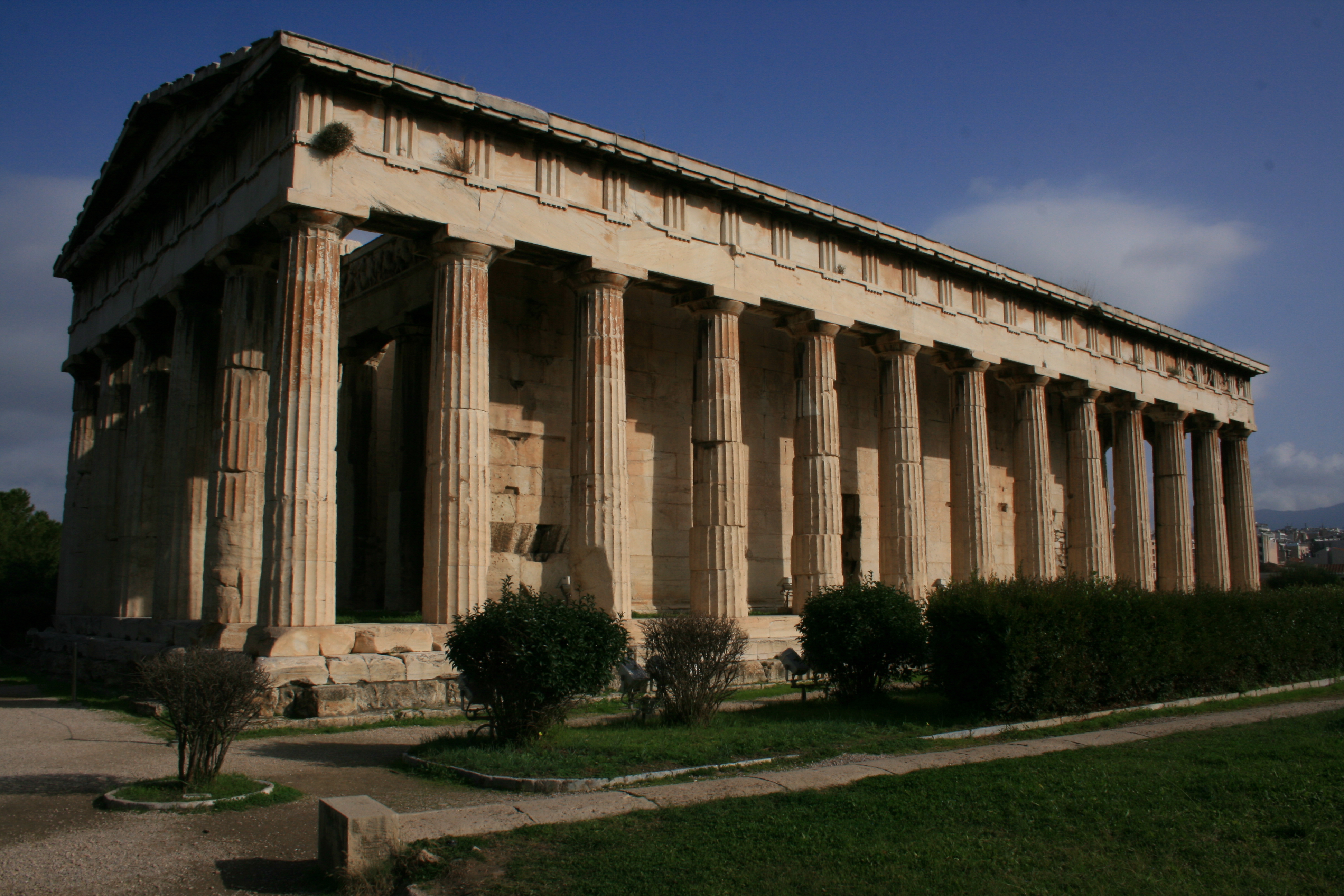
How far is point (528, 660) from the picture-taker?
10344 mm

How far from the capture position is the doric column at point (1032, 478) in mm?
25344

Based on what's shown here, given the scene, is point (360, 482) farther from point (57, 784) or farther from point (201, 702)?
point (201, 702)

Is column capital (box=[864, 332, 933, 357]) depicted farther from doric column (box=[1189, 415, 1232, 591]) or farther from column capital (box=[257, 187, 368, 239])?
doric column (box=[1189, 415, 1232, 591])

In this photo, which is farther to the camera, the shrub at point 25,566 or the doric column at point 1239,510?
the doric column at point 1239,510

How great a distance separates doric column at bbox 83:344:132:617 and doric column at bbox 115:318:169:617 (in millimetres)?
1442

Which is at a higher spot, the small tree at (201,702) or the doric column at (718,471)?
the doric column at (718,471)

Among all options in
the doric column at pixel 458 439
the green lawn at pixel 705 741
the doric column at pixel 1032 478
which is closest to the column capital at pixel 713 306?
the doric column at pixel 458 439

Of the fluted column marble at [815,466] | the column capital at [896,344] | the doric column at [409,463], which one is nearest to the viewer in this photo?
the fluted column marble at [815,466]

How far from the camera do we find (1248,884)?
5.83 m

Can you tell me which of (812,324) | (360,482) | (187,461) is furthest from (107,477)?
(812,324)

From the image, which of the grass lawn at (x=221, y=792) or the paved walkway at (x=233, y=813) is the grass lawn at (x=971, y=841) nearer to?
the paved walkway at (x=233, y=813)

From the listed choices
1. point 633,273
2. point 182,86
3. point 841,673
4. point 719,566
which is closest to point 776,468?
point 719,566

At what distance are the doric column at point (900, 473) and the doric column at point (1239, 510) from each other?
1714cm

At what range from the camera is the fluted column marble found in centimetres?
2044
